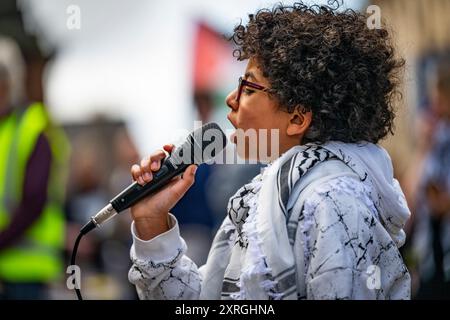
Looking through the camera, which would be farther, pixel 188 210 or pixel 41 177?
pixel 188 210

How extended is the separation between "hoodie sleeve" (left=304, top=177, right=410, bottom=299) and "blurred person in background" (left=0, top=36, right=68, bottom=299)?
256cm

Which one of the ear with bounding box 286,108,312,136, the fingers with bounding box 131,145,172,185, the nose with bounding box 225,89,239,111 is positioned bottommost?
the fingers with bounding box 131,145,172,185

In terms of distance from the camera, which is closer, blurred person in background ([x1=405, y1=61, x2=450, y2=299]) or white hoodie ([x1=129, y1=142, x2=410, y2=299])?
white hoodie ([x1=129, y1=142, x2=410, y2=299])

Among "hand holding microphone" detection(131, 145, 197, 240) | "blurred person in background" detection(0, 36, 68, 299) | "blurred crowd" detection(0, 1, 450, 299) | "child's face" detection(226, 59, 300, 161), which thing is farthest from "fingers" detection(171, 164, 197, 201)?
"blurred person in background" detection(0, 36, 68, 299)

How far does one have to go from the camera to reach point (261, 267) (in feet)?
6.73

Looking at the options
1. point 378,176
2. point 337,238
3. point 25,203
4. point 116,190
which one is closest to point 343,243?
point 337,238

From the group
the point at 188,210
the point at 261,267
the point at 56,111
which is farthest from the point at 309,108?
the point at 56,111

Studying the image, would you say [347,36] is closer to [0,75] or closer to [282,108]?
[282,108]

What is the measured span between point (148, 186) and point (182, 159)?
10 centimetres

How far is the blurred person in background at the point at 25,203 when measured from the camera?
4.38m

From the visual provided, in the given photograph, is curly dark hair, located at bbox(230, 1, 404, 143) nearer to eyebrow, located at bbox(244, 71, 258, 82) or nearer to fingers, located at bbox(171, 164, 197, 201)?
eyebrow, located at bbox(244, 71, 258, 82)

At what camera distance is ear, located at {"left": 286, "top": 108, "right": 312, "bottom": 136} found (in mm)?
2197

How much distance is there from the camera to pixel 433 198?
4.59 metres
